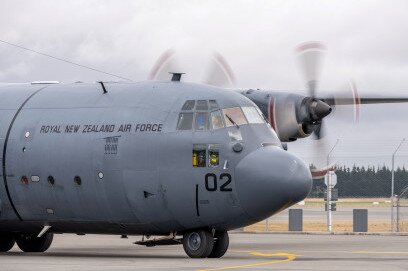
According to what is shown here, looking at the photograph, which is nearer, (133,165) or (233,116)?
(233,116)

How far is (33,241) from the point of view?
114ft

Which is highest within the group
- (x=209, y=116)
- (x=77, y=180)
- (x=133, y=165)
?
(x=209, y=116)

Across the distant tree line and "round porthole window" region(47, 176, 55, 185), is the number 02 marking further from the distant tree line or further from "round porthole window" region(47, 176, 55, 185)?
the distant tree line

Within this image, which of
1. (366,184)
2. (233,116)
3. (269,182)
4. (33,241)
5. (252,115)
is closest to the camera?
(269,182)

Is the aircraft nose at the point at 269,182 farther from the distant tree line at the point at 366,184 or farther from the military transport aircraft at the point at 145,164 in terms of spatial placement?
the distant tree line at the point at 366,184

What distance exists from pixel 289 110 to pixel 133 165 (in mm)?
7939

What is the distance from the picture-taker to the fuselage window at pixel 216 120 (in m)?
29.4

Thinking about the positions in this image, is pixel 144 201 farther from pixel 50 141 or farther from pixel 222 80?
pixel 222 80

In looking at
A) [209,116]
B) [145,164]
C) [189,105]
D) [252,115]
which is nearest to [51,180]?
[145,164]

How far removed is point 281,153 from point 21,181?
805cm

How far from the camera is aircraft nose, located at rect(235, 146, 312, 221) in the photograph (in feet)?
92.8

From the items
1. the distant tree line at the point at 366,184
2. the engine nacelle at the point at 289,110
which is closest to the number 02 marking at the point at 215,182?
the engine nacelle at the point at 289,110

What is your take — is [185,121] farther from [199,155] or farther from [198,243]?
[198,243]

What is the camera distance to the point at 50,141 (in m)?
31.4
